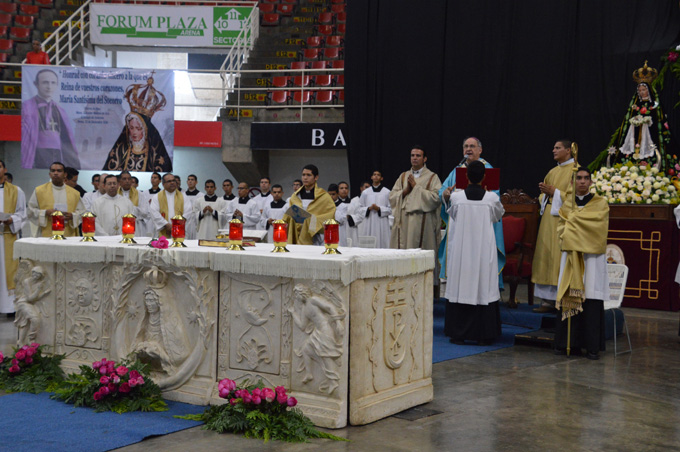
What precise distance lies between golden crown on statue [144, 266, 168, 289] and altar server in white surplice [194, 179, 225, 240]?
7030mm

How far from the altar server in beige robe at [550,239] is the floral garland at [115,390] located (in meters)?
5.00

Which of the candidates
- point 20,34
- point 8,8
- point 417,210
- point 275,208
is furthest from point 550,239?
point 8,8

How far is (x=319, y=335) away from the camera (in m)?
4.29

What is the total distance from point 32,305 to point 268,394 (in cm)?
234

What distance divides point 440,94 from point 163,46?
8091 mm

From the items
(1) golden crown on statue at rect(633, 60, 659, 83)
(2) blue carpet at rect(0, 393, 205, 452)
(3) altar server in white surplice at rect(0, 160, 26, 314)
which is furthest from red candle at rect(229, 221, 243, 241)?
(1) golden crown on statue at rect(633, 60, 659, 83)

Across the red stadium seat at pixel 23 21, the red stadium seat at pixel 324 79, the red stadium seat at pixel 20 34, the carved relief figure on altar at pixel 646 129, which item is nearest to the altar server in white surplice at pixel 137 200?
the red stadium seat at pixel 324 79

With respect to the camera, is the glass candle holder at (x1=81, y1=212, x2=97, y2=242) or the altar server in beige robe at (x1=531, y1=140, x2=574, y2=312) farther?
the altar server in beige robe at (x1=531, y1=140, x2=574, y2=312)

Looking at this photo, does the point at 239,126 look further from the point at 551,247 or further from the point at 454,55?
the point at 551,247

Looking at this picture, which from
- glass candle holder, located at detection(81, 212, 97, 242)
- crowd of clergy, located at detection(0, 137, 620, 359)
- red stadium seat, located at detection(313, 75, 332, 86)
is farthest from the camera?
red stadium seat, located at detection(313, 75, 332, 86)

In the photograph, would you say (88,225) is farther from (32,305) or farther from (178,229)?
(178,229)

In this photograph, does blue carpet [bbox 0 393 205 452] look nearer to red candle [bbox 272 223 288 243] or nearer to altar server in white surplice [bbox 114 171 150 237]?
red candle [bbox 272 223 288 243]

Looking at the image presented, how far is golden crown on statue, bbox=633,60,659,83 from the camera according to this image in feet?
33.1

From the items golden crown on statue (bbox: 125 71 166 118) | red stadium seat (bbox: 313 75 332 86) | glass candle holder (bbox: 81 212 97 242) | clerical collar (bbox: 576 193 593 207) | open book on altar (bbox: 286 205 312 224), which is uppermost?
red stadium seat (bbox: 313 75 332 86)
